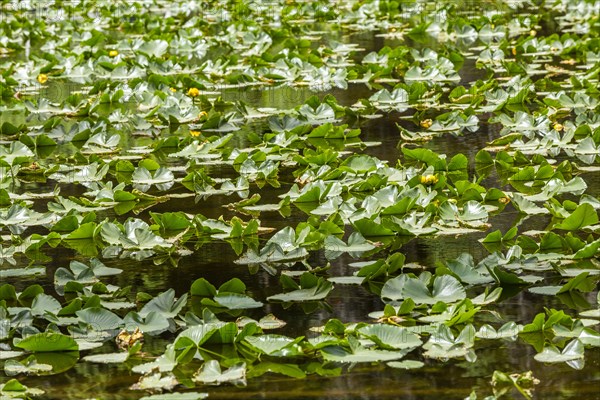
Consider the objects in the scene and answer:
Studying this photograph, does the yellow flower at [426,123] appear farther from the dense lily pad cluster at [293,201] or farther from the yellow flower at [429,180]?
the yellow flower at [429,180]

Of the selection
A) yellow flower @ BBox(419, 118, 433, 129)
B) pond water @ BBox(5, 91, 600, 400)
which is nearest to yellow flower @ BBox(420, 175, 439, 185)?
pond water @ BBox(5, 91, 600, 400)

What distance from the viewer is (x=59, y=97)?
288 inches

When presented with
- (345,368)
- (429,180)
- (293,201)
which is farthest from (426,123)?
(345,368)

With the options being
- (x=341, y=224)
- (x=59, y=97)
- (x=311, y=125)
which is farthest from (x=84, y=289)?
(x=59, y=97)

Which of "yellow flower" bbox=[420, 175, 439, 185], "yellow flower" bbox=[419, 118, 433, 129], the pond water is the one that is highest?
the pond water

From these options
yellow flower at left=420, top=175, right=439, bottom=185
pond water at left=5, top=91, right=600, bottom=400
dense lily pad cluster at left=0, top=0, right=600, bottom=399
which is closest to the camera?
pond water at left=5, top=91, right=600, bottom=400

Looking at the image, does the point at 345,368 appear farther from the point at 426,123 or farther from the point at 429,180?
the point at 426,123

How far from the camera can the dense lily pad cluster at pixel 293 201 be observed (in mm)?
3074

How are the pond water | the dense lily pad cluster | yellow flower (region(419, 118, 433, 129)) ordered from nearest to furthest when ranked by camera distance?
1. the pond water
2. the dense lily pad cluster
3. yellow flower (region(419, 118, 433, 129))

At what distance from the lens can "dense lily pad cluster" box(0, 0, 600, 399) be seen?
3074 millimetres

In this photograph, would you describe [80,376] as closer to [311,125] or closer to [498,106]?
[311,125]

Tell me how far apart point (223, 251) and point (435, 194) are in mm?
832

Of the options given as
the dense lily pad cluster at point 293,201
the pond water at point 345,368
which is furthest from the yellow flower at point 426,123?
the pond water at point 345,368

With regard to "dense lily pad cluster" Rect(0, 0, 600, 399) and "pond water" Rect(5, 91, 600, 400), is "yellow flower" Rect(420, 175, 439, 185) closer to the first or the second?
"dense lily pad cluster" Rect(0, 0, 600, 399)
